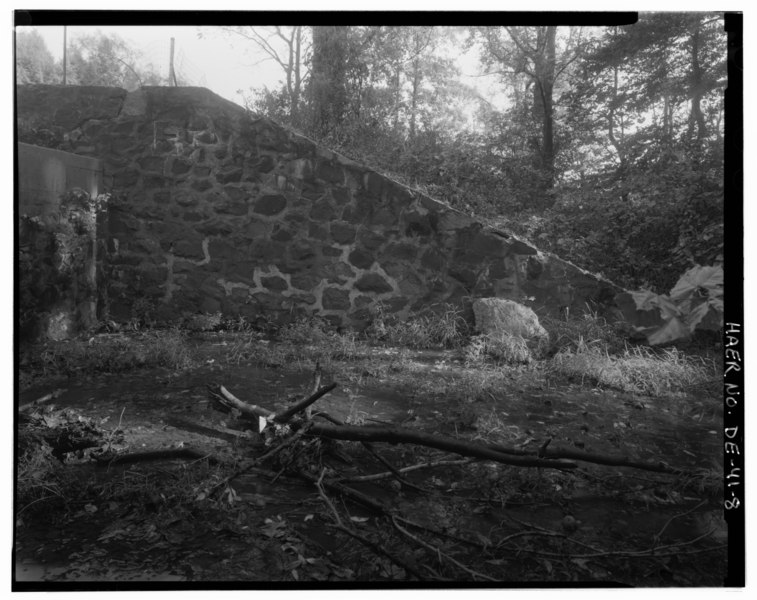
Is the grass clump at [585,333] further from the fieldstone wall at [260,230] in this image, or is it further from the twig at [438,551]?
the twig at [438,551]

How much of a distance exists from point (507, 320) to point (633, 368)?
3.29ft

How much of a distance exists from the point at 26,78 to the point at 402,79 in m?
2.94

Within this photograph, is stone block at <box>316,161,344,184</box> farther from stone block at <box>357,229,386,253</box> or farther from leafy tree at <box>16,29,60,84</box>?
leafy tree at <box>16,29,60,84</box>

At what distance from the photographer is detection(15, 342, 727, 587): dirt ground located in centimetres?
174

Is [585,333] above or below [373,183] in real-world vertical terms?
below

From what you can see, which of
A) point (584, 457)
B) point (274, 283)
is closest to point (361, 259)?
point (274, 283)

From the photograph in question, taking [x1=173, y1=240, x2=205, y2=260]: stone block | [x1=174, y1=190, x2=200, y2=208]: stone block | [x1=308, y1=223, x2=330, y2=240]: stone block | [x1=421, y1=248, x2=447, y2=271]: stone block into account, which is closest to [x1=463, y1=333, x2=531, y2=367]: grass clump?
[x1=421, y1=248, x2=447, y2=271]: stone block

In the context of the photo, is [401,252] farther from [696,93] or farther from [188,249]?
[696,93]

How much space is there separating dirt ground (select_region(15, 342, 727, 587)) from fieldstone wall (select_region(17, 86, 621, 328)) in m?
1.55

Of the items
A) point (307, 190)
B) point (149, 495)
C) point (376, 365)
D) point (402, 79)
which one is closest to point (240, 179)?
point (307, 190)

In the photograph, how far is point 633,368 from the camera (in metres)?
3.48

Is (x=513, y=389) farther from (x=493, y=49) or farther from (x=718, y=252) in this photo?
(x=493, y=49)

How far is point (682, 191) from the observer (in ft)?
13.7

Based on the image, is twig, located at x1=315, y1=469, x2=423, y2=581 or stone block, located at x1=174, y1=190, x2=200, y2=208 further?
stone block, located at x1=174, y1=190, x2=200, y2=208
